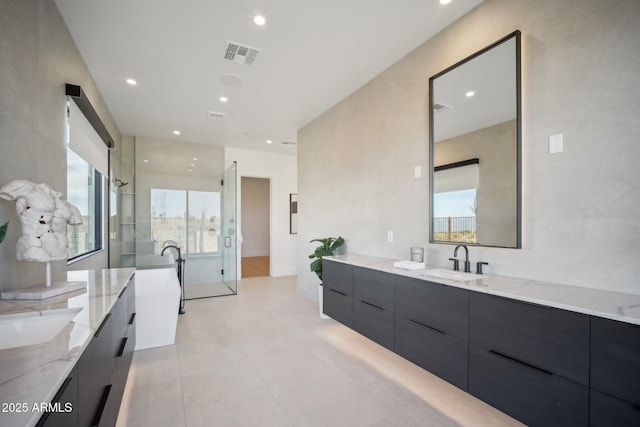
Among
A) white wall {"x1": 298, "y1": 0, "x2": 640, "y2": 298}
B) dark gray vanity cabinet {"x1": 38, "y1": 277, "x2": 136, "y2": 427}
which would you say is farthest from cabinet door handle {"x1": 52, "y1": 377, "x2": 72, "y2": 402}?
white wall {"x1": 298, "y1": 0, "x2": 640, "y2": 298}

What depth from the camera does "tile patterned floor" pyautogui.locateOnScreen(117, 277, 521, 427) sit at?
1.83 meters

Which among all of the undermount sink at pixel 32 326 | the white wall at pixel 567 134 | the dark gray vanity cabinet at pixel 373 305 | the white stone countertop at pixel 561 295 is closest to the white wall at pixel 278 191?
the dark gray vanity cabinet at pixel 373 305

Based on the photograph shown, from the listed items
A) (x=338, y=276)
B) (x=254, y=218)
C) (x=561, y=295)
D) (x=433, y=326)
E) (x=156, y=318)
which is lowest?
(x=156, y=318)

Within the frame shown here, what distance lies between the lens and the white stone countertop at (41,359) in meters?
0.60

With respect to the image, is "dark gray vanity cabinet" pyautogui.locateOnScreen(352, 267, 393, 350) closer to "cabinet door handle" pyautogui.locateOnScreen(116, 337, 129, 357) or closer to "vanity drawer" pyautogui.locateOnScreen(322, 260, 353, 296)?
"vanity drawer" pyautogui.locateOnScreen(322, 260, 353, 296)

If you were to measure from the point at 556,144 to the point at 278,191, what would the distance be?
17.7ft

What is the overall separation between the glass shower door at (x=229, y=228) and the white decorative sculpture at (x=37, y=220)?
3.54 meters

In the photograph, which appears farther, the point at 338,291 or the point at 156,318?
the point at 338,291

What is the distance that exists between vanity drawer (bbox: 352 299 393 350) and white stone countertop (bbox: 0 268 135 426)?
193 centimetres

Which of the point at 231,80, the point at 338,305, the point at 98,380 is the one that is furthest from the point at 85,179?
the point at 338,305

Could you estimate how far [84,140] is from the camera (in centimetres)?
295

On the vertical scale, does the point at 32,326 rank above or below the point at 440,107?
below

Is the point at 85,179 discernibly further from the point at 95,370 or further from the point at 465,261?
the point at 465,261

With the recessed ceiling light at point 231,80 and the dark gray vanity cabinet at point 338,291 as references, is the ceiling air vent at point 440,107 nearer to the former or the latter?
the dark gray vanity cabinet at point 338,291
